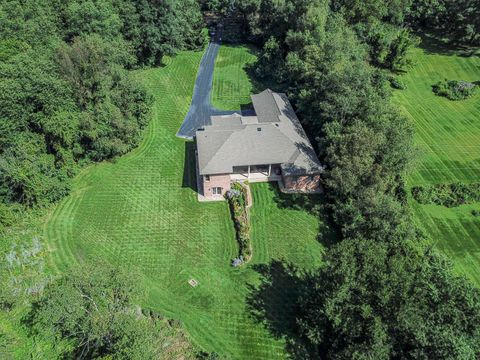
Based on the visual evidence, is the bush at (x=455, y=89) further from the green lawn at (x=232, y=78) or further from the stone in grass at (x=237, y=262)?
the stone in grass at (x=237, y=262)

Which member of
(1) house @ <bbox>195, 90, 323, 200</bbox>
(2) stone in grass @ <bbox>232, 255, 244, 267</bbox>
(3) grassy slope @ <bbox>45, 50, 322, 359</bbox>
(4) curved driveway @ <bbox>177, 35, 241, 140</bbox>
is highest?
(1) house @ <bbox>195, 90, 323, 200</bbox>

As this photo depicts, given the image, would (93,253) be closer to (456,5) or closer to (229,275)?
(229,275)

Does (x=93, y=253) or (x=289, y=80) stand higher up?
(x=289, y=80)

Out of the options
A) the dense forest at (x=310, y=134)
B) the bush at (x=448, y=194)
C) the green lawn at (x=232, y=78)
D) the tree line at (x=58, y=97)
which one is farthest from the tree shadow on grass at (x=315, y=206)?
the tree line at (x=58, y=97)

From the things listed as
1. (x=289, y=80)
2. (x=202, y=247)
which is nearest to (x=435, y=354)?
(x=202, y=247)

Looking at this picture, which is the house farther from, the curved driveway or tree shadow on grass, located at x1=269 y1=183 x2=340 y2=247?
the curved driveway

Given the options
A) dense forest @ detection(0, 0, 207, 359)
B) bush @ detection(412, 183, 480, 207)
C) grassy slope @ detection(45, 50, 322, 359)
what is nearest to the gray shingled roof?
grassy slope @ detection(45, 50, 322, 359)
